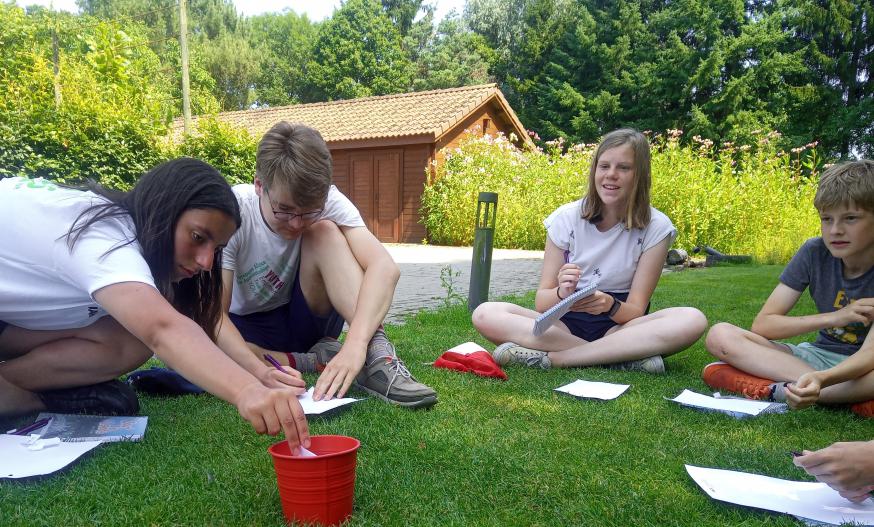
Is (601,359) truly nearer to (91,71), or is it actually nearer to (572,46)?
(91,71)

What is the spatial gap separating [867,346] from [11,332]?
3.25m

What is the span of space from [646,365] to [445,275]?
5.59 metres

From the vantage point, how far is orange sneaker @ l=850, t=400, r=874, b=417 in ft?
8.76

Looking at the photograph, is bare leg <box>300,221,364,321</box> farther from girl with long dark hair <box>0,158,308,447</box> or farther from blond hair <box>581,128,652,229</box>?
blond hair <box>581,128,652,229</box>

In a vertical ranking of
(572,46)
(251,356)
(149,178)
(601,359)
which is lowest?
(601,359)

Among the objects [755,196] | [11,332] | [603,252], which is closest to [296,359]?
[11,332]

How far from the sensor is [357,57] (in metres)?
36.2

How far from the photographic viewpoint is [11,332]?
2.37 metres

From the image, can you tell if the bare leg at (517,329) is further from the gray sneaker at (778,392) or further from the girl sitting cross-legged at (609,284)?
the gray sneaker at (778,392)

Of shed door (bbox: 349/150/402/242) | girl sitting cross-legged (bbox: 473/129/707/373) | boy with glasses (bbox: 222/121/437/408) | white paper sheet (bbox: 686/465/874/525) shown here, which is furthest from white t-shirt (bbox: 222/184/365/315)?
shed door (bbox: 349/150/402/242)

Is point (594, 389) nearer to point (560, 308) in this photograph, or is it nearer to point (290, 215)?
point (560, 308)

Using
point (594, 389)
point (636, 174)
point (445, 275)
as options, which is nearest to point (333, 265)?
point (594, 389)

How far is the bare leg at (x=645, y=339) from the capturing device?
340cm

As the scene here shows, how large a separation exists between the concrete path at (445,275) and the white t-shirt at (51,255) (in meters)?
3.23
